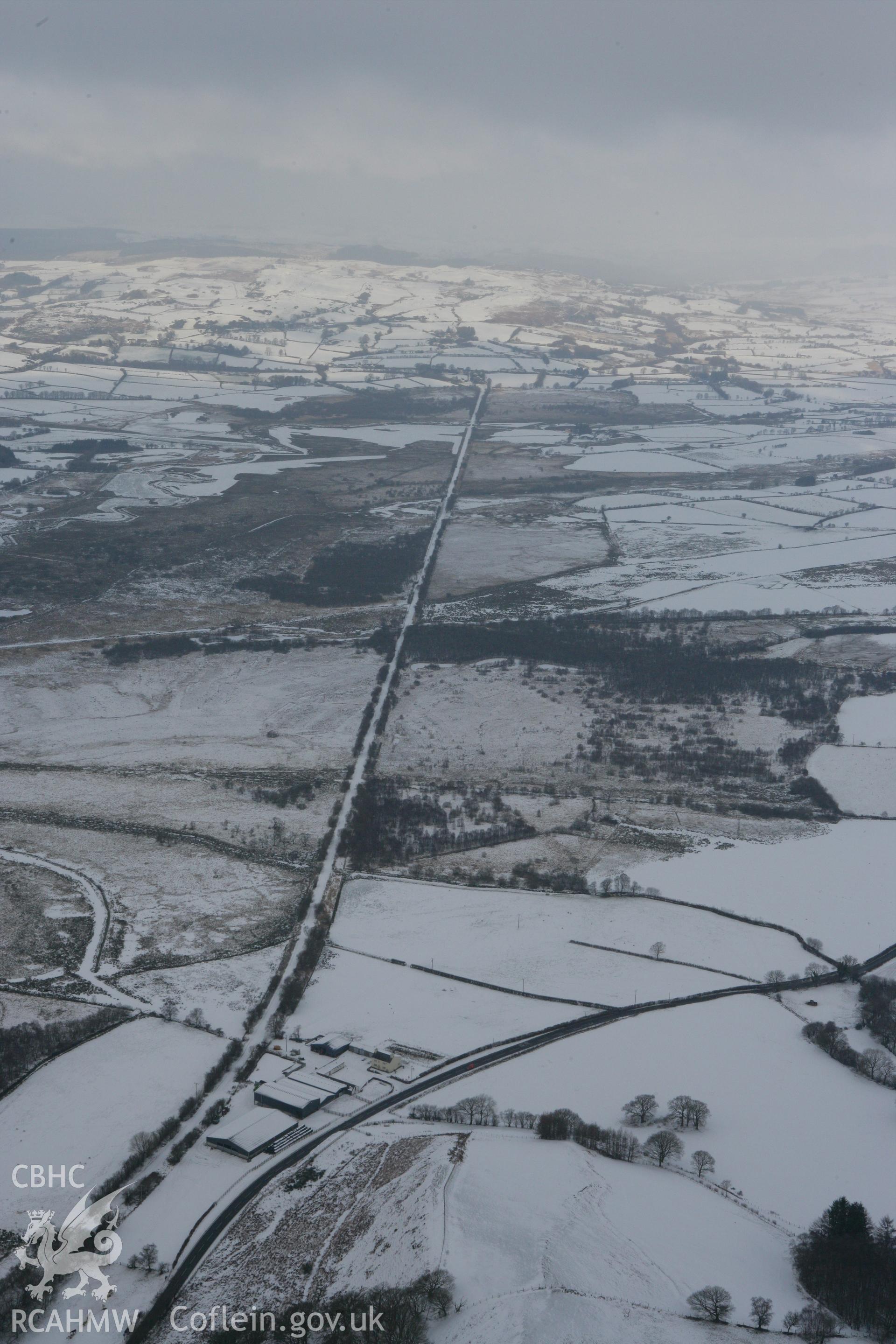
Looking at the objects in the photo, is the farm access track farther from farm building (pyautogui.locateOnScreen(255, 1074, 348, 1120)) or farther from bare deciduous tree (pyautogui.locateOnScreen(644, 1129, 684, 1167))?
bare deciduous tree (pyautogui.locateOnScreen(644, 1129, 684, 1167))

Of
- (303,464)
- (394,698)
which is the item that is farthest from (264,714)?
(303,464)

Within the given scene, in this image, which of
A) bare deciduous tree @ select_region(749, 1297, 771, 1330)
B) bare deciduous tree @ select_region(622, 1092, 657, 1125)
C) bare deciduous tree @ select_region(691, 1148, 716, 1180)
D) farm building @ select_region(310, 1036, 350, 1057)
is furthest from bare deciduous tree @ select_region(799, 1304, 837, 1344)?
farm building @ select_region(310, 1036, 350, 1057)

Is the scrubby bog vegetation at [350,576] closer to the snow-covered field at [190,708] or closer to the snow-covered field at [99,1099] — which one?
the snow-covered field at [190,708]

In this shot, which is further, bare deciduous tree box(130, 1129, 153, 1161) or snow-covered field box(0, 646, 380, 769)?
snow-covered field box(0, 646, 380, 769)

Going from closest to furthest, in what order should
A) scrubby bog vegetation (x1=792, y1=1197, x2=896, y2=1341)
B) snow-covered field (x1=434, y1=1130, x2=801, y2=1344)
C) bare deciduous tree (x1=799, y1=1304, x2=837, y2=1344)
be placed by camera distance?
1. bare deciduous tree (x1=799, y1=1304, x2=837, y2=1344)
2. snow-covered field (x1=434, y1=1130, x2=801, y2=1344)
3. scrubby bog vegetation (x1=792, y1=1197, x2=896, y2=1341)

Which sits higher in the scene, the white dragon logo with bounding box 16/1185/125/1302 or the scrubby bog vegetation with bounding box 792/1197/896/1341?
the white dragon logo with bounding box 16/1185/125/1302
